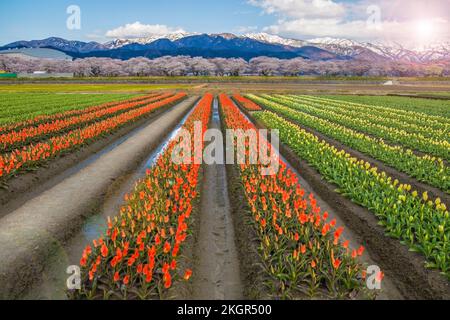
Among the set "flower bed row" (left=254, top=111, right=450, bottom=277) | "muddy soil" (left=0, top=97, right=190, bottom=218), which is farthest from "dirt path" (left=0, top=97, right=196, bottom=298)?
"flower bed row" (left=254, top=111, right=450, bottom=277)

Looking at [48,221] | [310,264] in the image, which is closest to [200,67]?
[48,221]

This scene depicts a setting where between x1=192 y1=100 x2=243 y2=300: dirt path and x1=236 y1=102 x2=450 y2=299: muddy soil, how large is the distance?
289 centimetres

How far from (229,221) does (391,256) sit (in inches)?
157

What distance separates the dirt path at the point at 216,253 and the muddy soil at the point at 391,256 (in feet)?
9.47

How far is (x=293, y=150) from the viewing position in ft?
52.0

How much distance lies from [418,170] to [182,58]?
15275 cm

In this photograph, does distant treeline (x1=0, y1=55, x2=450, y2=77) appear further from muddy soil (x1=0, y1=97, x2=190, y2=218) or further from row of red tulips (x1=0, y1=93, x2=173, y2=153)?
muddy soil (x1=0, y1=97, x2=190, y2=218)

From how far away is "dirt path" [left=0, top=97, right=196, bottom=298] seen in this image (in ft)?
21.1

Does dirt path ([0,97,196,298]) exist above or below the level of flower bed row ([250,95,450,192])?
below

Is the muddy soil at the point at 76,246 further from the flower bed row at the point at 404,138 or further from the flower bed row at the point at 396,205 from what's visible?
the flower bed row at the point at 404,138

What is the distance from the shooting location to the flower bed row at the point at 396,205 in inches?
256

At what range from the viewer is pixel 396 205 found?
324 inches
